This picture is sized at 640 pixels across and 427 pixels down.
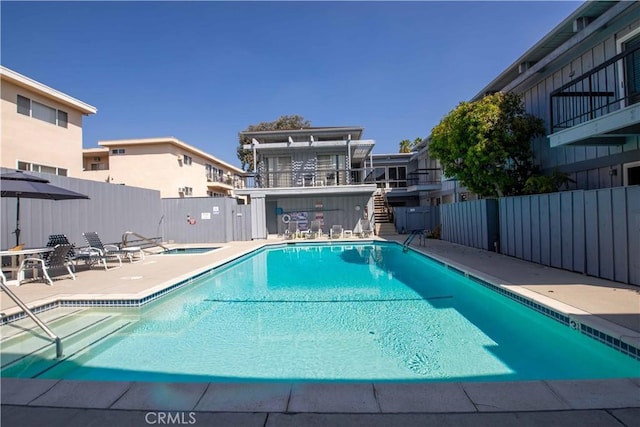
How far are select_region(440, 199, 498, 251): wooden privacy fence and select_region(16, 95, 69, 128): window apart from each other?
1826 cm

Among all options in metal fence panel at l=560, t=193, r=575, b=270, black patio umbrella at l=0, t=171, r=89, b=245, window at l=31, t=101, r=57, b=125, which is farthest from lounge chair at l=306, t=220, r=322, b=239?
window at l=31, t=101, r=57, b=125

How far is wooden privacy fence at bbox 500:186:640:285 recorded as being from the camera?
6.03m

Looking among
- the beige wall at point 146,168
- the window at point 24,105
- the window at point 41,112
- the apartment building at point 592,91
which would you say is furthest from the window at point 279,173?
the apartment building at point 592,91

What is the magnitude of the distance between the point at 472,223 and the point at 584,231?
5.96 m

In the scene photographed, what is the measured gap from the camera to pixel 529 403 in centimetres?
257

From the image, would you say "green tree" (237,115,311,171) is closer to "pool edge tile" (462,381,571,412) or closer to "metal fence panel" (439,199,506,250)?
"metal fence panel" (439,199,506,250)

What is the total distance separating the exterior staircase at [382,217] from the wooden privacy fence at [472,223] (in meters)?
4.73

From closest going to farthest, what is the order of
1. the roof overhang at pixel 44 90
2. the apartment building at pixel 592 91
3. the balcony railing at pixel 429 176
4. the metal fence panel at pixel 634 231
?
the metal fence panel at pixel 634 231
the apartment building at pixel 592 91
the roof overhang at pixel 44 90
the balcony railing at pixel 429 176

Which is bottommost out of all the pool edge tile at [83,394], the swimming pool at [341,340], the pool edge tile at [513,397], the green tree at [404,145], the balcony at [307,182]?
the swimming pool at [341,340]

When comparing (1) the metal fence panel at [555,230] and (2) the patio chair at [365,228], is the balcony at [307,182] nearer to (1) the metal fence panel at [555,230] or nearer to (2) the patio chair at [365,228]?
(2) the patio chair at [365,228]

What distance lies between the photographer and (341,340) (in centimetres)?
480

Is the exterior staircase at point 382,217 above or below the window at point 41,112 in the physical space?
below

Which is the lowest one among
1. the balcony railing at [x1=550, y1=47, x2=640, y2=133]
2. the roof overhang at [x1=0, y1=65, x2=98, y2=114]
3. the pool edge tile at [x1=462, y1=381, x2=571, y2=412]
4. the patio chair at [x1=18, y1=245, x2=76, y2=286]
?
the pool edge tile at [x1=462, y1=381, x2=571, y2=412]

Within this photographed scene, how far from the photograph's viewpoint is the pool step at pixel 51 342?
376 centimetres
